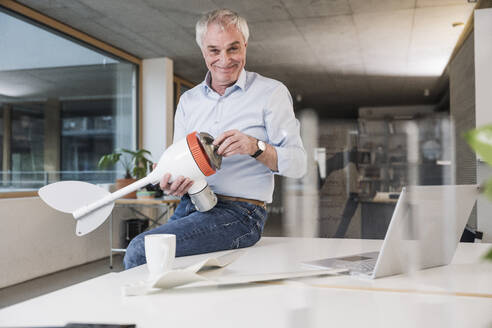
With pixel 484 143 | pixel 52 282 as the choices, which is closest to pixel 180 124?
pixel 484 143

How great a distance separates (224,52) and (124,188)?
1.92 ft

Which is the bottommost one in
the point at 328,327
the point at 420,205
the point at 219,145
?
the point at 328,327

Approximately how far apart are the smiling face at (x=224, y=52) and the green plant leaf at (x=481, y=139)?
3.83 feet

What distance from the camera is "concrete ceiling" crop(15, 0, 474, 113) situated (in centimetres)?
356

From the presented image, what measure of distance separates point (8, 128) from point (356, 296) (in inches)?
131

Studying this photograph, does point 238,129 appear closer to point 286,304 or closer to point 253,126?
point 253,126

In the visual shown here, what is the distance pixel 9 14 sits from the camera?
3.37 m

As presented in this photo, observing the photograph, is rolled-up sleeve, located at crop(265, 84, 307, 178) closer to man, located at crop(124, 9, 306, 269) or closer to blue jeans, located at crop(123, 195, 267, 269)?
man, located at crop(124, 9, 306, 269)

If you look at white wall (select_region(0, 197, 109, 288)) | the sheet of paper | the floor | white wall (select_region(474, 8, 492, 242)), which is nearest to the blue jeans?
the sheet of paper

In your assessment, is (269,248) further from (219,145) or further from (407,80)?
(407,80)

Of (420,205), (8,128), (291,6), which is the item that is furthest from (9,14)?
(420,205)

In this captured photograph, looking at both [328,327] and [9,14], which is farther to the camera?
[9,14]

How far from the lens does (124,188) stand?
3.24ft

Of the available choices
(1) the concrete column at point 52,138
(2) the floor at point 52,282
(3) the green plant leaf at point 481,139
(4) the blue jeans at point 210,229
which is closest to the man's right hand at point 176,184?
(4) the blue jeans at point 210,229
